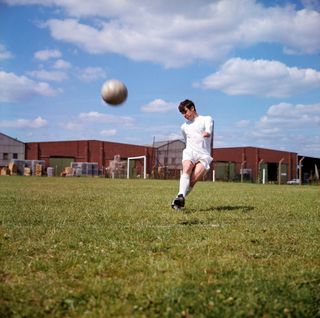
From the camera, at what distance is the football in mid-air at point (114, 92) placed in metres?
11.0

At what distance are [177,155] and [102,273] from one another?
53839mm

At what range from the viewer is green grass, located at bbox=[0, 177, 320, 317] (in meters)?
3.15

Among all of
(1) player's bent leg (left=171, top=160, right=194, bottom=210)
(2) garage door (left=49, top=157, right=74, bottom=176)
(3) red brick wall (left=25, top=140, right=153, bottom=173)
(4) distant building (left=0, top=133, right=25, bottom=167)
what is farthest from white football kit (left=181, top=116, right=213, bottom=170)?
(4) distant building (left=0, top=133, right=25, bottom=167)

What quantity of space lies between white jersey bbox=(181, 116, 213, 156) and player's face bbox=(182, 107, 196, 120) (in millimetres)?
75

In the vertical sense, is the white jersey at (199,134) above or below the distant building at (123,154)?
below

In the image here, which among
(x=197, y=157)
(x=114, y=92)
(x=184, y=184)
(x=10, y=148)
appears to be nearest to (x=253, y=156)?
(x=10, y=148)

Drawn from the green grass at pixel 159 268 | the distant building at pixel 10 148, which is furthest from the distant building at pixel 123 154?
the green grass at pixel 159 268

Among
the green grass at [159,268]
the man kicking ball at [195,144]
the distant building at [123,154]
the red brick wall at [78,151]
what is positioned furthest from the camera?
the red brick wall at [78,151]

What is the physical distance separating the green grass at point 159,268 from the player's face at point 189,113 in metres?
2.82

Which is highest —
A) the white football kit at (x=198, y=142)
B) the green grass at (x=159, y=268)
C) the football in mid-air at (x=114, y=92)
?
the football in mid-air at (x=114, y=92)

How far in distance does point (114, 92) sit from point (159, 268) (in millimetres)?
7433

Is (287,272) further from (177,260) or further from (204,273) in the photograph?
(177,260)

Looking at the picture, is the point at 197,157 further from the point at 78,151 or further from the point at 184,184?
the point at 78,151

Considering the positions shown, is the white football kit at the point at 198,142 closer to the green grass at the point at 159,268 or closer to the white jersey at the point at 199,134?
the white jersey at the point at 199,134
